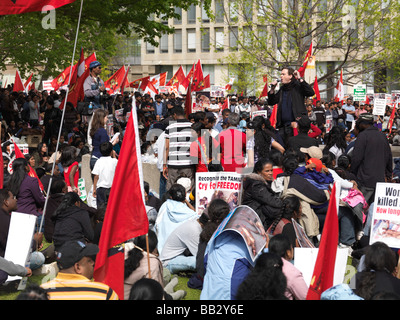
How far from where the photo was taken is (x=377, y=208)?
7707 mm

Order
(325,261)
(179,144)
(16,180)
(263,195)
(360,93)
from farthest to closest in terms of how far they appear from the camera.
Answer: (360,93) → (179,144) → (16,180) → (263,195) → (325,261)

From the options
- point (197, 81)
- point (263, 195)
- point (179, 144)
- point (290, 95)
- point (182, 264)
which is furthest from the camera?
point (197, 81)

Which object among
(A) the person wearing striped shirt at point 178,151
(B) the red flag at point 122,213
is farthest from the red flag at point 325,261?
(A) the person wearing striped shirt at point 178,151

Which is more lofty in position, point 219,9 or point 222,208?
point 219,9

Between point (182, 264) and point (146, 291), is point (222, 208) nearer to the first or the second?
point (182, 264)

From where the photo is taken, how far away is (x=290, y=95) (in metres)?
10.9

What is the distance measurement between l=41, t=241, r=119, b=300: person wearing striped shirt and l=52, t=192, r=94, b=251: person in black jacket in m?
2.51

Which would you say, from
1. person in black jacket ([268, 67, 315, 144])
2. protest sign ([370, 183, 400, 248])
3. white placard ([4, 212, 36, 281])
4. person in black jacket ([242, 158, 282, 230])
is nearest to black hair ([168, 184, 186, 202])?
person in black jacket ([242, 158, 282, 230])

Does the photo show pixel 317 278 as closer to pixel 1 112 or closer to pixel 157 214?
pixel 157 214

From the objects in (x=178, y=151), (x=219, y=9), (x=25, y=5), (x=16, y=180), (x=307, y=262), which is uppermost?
(x=219, y=9)

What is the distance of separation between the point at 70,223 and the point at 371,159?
15.0 ft

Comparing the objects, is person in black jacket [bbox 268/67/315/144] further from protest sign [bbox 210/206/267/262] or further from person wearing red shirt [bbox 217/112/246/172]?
protest sign [bbox 210/206/267/262]

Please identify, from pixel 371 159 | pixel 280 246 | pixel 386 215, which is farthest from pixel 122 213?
pixel 371 159

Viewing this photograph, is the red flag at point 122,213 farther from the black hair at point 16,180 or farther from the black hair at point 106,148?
the black hair at point 106,148
